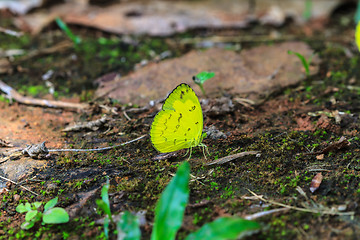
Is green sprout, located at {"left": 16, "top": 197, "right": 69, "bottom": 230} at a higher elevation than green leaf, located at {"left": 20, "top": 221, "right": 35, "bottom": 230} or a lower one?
higher

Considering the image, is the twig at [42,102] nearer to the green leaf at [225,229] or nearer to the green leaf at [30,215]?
the green leaf at [30,215]

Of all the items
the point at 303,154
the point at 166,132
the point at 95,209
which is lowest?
the point at 95,209

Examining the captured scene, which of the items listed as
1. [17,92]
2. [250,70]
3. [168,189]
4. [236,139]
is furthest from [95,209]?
[250,70]

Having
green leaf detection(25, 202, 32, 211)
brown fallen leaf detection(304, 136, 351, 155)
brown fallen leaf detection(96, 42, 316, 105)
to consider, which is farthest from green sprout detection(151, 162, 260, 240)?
brown fallen leaf detection(96, 42, 316, 105)

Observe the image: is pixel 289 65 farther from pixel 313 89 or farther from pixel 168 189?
pixel 168 189

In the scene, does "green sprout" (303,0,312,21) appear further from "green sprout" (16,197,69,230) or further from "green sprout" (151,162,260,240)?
"green sprout" (16,197,69,230)

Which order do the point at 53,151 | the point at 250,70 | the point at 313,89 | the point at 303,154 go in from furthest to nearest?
the point at 250,70 → the point at 313,89 → the point at 53,151 → the point at 303,154
